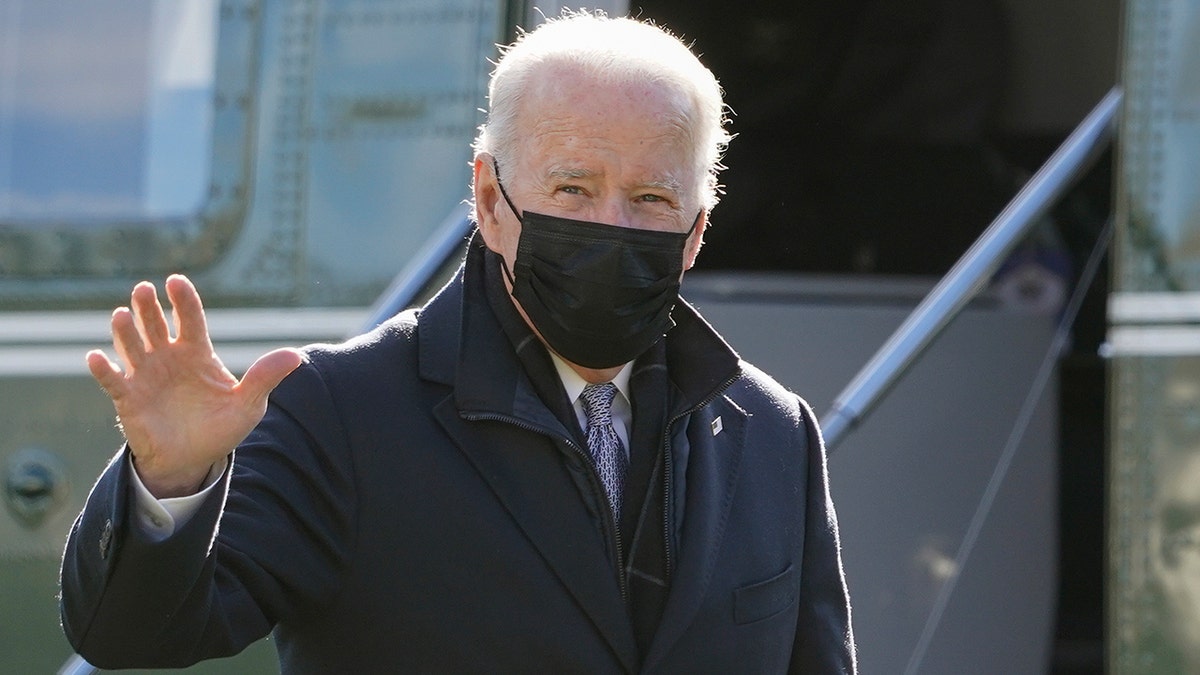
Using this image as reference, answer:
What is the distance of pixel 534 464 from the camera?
188cm

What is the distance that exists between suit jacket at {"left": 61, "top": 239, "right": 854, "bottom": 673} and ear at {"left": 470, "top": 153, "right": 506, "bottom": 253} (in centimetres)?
7

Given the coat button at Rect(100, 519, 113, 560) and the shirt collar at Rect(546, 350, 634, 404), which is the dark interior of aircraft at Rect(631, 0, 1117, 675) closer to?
the shirt collar at Rect(546, 350, 634, 404)

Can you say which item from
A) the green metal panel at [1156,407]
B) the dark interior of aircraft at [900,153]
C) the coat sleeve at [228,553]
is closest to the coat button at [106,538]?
the coat sleeve at [228,553]

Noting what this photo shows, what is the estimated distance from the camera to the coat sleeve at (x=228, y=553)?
1562mm

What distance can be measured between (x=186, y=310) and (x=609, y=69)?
67 cm

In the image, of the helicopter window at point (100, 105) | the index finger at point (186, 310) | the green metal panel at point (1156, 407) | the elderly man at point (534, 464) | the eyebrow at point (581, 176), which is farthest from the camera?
the helicopter window at point (100, 105)

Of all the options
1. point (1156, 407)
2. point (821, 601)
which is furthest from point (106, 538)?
point (1156, 407)

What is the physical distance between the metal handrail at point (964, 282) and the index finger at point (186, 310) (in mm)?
1530

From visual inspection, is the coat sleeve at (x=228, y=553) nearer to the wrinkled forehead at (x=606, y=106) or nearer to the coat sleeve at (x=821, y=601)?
the wrinkled forehead at (x=606, y=106)

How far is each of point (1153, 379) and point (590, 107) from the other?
68.6 inches

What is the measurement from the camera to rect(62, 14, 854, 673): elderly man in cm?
167

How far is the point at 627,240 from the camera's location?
196 cm

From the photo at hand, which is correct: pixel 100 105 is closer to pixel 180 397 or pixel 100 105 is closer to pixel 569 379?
pixel 569 379

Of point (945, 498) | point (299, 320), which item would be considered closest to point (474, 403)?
point (299, 320)
